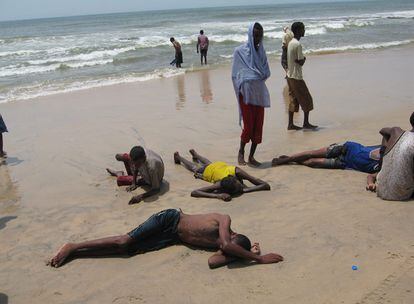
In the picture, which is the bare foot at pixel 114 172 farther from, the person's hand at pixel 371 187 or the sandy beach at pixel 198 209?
the person's hand at pixel 371 187

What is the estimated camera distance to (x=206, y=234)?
363cm

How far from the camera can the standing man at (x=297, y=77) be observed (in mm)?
6871

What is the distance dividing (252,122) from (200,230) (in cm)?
242

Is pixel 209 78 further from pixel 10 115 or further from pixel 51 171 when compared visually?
pixel 51 171

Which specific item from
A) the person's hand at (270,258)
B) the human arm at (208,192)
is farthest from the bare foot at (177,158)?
the person's hand at (270,258)

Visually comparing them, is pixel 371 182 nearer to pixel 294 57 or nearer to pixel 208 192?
pixel 208 192

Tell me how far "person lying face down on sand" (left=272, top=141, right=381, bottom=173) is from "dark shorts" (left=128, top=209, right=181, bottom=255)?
221 centimetres

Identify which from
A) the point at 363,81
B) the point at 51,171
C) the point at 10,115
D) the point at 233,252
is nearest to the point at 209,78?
the point at 363,81

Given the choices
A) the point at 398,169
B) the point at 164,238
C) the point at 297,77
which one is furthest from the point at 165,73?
the point at 164,238

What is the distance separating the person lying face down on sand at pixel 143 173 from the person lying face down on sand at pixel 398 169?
2330 mm

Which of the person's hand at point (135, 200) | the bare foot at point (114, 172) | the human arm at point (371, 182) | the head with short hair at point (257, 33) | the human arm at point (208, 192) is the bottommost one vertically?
the person's hand at point (135, 200)

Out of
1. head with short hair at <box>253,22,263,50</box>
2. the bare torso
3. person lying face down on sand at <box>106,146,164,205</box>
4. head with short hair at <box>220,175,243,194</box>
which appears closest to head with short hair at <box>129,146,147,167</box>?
person lying face down on sand at <box>106,146,164,205</box>

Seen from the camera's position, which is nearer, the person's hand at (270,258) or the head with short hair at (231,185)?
the person's hand at (270,258)

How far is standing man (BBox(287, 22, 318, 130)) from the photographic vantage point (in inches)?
271
